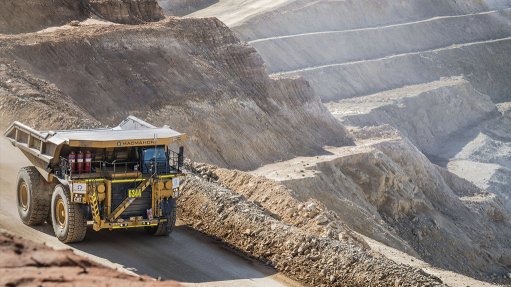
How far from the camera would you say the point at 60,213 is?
665 inches

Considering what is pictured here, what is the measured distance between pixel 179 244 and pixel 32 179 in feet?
10.6

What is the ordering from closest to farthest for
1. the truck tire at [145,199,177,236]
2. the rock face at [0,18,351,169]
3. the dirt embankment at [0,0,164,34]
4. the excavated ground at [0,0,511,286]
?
1. the truck tire at [145,199,177,236]
2. the excavated ground at [0,0,511,286]
3. the rock face at [0,18,351,169]
4. the dirt embankment at [0,0,164,34]

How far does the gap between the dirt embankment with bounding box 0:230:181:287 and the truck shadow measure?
3778 millimetres

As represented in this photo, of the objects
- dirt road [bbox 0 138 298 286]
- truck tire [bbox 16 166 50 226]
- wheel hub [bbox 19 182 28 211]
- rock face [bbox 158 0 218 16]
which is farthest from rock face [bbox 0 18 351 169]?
rock face [bbox 158 0 218 16]

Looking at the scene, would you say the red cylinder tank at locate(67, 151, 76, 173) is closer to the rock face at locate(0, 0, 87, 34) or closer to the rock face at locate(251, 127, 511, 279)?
the rock face at locate(251, 127, 511, 279)

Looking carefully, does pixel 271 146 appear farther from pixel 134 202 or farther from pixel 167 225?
pixel 134 202

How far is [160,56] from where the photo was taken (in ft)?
128

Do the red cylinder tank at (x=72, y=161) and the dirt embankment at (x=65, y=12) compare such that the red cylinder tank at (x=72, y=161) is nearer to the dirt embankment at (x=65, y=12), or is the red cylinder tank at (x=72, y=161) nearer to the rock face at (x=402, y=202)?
the rock face at (x=402, y=202)

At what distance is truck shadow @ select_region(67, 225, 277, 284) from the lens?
51.5 feet

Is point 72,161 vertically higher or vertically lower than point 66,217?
higher

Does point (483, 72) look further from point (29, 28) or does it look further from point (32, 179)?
point (32, 179)

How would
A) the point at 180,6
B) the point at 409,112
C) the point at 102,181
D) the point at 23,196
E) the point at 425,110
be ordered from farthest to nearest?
1. the point at 425,110
2. the point at 180,6
3. the point at 409,112
4. the point at 23,196
5. the point at 102,181

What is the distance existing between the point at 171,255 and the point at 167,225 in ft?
2.59

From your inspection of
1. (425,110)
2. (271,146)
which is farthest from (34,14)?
(425,110)
